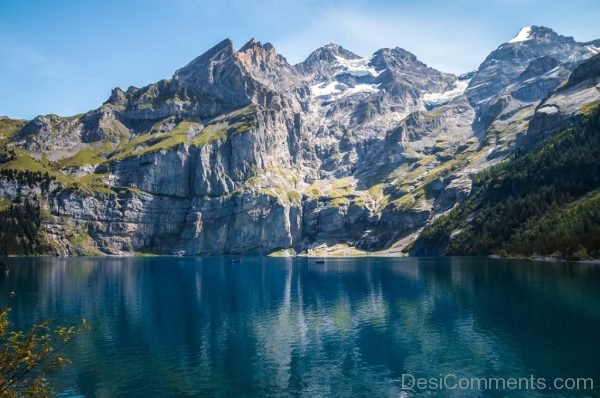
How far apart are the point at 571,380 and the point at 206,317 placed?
2253 inches

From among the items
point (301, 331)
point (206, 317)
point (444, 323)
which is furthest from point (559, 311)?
point (206, 317)

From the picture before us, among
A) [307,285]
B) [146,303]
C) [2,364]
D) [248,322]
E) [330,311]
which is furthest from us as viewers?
[307,285]

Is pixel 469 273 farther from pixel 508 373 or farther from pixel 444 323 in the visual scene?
pixel 508 373

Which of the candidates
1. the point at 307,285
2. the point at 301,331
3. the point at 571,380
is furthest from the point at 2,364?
the point at 307,285

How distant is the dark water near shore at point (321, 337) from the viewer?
45.9 meters

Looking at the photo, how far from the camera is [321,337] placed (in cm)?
6594

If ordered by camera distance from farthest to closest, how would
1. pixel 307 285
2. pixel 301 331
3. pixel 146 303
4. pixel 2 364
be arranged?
1. pixel 307 285
2. pixel 146 303
3. pixel 301 331
4. pixel 2 364

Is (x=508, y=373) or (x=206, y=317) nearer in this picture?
(x=508, y=373)

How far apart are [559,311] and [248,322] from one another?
51.7 meters

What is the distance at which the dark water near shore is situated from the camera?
1806 inches

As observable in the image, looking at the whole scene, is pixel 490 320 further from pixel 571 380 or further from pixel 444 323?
pixel 571 380

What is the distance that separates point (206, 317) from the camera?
8081 centimetres

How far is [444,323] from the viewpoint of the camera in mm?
72125

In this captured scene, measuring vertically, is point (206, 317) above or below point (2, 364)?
below
